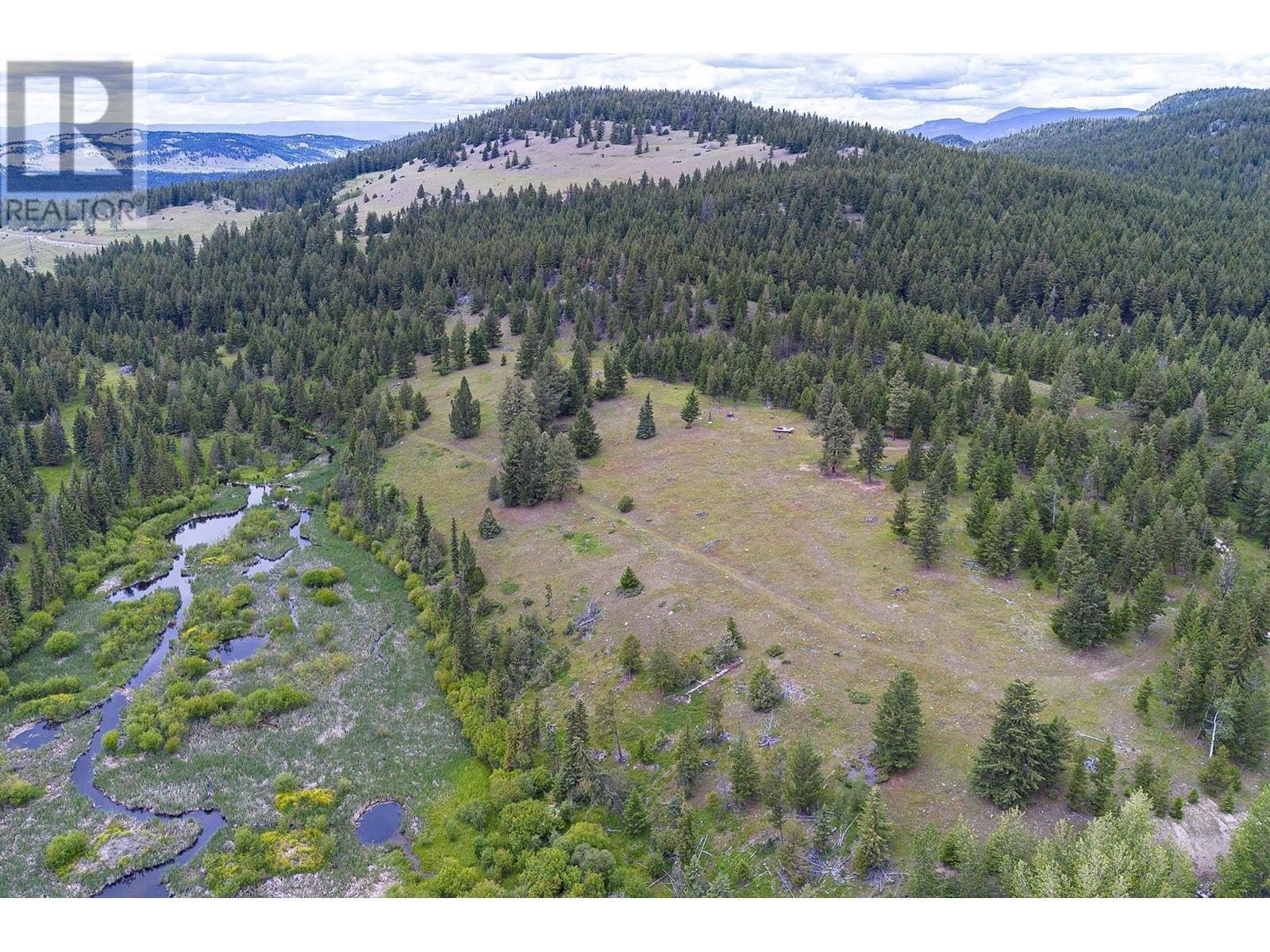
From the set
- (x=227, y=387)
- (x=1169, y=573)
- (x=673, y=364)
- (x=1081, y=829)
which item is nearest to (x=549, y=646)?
(x=1081, y=829)

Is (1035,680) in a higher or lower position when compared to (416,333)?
lower

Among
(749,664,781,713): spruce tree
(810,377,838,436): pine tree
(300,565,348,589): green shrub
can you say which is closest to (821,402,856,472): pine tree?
(810,377,838,436): pine tree

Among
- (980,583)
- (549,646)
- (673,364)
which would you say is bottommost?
(549,646)

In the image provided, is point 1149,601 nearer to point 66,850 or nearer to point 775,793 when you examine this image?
point 775,793

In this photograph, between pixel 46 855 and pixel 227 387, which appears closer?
pixel 46 855

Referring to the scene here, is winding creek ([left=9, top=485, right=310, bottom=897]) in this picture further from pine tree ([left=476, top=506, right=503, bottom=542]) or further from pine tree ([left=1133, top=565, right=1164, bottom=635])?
pine tree ([left=1133, top=565, right=1164, bottom=635])

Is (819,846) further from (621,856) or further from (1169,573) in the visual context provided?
(1169,573)

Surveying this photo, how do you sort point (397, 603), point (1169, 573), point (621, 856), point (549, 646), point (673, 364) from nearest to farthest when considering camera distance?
1. point (621, 856)
2. point (549, 646)
3. point (1169, 573)
4. point (397, 603)
5. point (673, 364)
